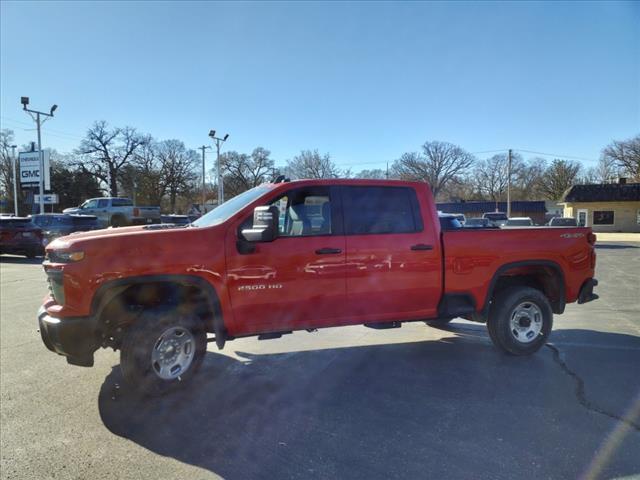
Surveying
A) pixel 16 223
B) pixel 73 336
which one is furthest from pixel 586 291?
pixel 16 223

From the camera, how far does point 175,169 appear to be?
73.3 metres

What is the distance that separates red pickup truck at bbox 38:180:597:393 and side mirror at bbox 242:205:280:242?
0.01 m

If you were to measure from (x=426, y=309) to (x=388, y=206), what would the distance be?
123 centimetres

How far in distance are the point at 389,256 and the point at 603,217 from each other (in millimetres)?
50076

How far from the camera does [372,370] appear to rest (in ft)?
16.6

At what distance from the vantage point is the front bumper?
13.2 feet

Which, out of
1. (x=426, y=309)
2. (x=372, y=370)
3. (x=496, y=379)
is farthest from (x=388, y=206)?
(x=496, y=379)

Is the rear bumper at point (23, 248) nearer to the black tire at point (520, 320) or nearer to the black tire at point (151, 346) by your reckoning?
the black tire at point (151, 346)

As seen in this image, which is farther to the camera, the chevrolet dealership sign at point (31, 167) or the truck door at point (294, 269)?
the chevrolet dealership sign at point (31, 167)

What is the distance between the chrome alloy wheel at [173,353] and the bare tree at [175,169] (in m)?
71.1

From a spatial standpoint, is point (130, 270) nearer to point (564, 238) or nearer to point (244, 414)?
point (244, 414)

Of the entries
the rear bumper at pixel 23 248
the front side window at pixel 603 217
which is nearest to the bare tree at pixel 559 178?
the front side window at pixel 603 217

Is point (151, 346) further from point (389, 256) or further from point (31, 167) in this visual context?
point (31, 167)

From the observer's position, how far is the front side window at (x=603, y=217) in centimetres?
4612
